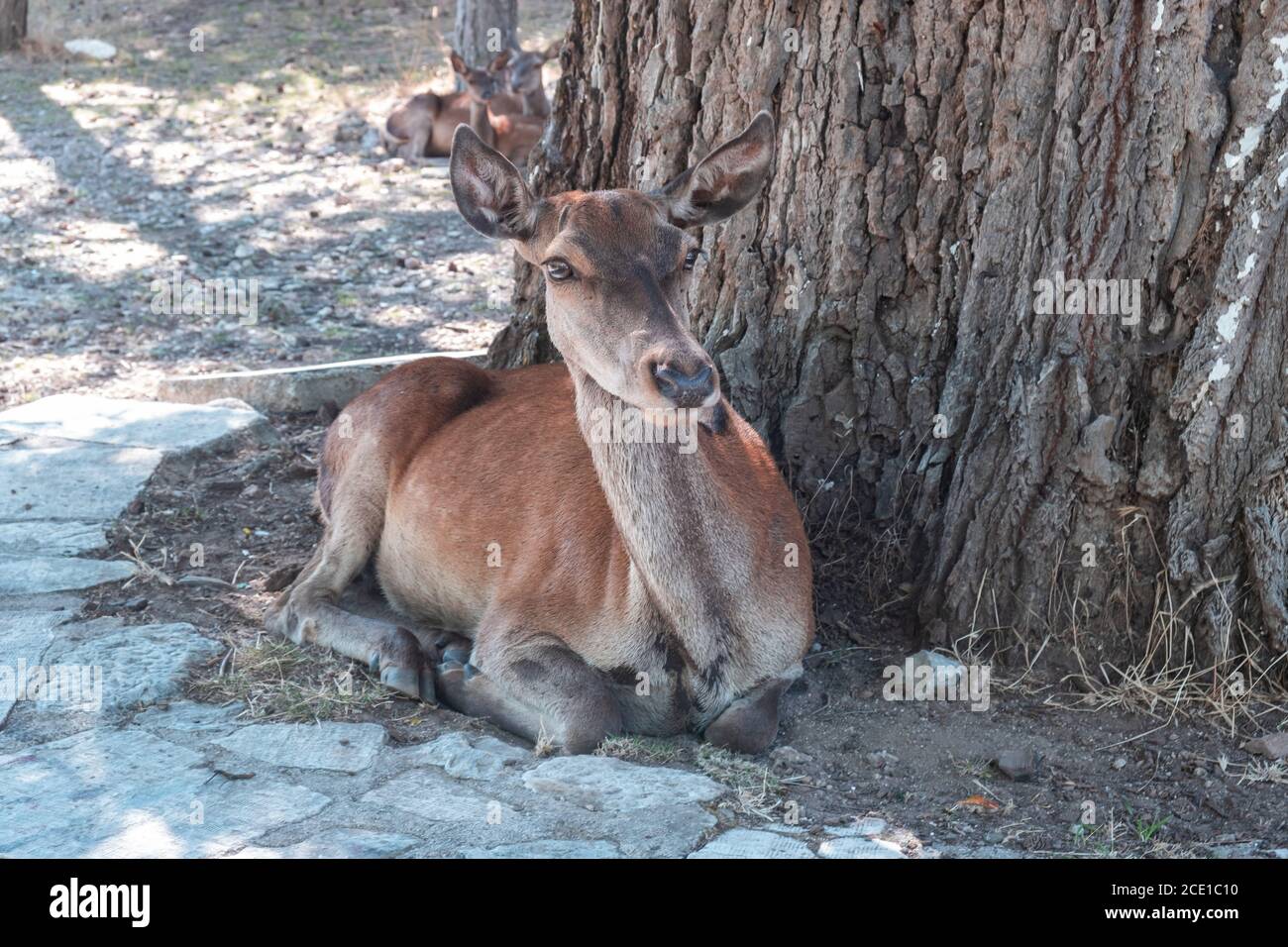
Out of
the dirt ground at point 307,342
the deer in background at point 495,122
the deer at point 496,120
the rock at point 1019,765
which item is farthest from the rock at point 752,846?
the deer in background at point 495,122

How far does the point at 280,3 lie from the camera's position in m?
20.8

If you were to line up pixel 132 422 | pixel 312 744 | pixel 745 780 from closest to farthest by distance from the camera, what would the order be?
1. pixel 745 780
2. pixel 312 744
3. pixel 132 422

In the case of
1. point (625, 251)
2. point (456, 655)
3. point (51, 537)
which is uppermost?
point (625, 251)

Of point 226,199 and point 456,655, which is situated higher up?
point 226,199

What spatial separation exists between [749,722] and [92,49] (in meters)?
16.9

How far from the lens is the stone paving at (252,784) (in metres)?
3.96

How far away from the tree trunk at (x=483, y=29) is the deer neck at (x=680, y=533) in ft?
45.1

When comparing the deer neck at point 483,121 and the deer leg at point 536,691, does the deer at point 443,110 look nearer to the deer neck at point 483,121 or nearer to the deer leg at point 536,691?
the deer neck at point 483,121

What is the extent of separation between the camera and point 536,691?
502 centimetres

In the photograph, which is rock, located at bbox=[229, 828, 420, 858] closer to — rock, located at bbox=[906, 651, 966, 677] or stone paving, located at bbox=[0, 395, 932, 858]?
stone paving, located at bbox=[0, 395, 932, 858]

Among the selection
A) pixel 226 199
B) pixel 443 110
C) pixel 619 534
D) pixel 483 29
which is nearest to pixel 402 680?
pixel 619 534

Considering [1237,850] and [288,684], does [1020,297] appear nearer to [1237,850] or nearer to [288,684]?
[1237,850]

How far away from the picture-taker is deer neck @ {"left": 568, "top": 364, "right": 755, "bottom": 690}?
4.90 meters

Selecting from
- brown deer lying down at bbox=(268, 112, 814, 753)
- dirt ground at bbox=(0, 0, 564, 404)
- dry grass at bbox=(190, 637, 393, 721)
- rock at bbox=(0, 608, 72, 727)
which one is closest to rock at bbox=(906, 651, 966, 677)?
brown deer lying down at bbox=(268, 112, 814, 753)
